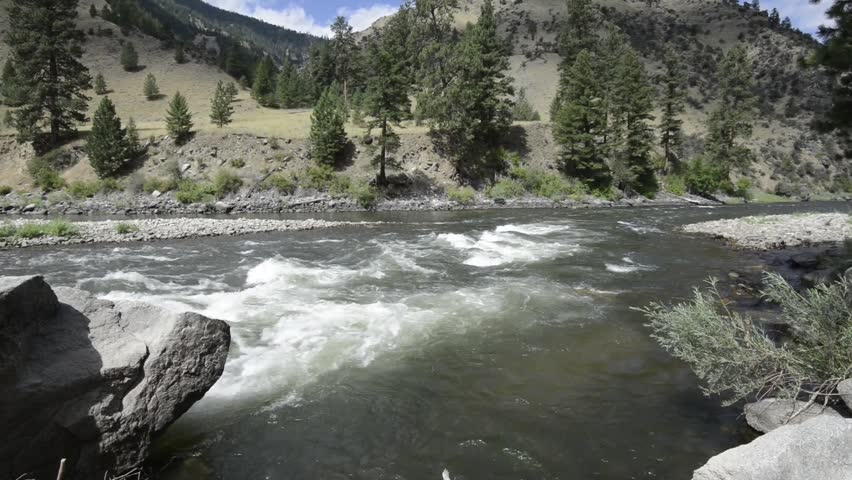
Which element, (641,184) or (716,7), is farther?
(716,7)

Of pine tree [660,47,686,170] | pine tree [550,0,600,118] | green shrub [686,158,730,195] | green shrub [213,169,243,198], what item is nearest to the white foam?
green shrub [213,169,243,198]

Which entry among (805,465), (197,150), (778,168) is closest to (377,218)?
Result: (197,150)

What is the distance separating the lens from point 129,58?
83.7m

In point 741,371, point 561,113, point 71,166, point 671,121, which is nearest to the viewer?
point 741,371

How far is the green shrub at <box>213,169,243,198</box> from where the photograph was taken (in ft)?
136

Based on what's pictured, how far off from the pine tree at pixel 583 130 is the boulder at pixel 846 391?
153 feet

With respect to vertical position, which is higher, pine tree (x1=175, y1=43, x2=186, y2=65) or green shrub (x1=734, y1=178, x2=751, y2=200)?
pine tree (x1=175, y1=43, x2=186, y2=65)

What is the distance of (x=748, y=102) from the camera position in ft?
230

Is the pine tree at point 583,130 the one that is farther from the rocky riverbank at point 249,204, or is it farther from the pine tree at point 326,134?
the pine tree at point 326,134

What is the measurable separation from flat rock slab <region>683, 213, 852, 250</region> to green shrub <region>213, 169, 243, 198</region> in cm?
3600

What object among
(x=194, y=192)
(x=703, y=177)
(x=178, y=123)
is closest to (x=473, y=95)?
(x=194, y=192)

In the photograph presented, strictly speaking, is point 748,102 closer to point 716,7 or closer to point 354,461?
point 354,461

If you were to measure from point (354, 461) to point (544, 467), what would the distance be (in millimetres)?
2469

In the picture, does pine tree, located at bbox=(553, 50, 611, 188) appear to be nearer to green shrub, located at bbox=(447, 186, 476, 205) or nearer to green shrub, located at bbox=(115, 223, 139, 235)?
green shrub, located at bbox=(447, 186, 476, 205)
